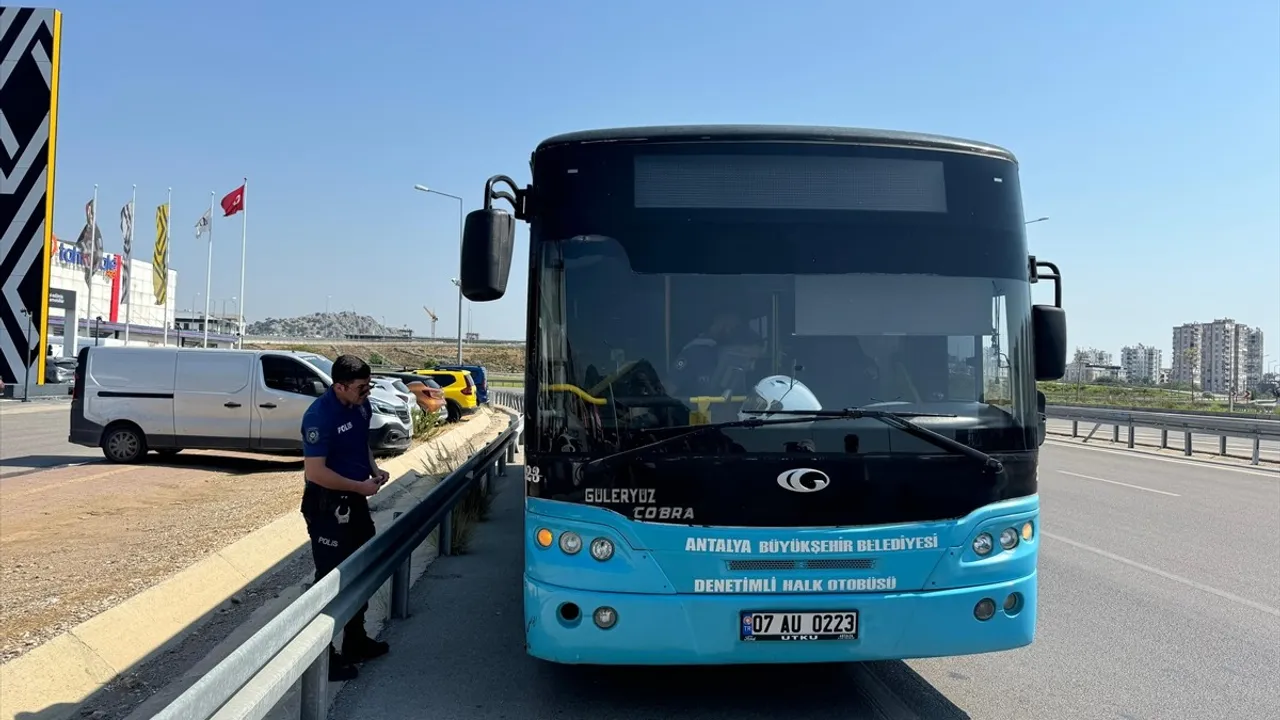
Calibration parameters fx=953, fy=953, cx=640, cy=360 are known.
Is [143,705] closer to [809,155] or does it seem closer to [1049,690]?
[809,155]

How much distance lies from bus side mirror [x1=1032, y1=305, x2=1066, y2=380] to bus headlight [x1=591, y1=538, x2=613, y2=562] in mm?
2502

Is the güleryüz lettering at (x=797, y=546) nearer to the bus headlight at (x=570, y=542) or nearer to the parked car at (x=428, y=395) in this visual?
the bus headlight at (x=570, y=542)

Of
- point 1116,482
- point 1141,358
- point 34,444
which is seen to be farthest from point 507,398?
point 1141,358

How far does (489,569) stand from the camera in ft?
27.8

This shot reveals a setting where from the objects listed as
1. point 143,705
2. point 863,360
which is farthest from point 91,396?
point 863,360

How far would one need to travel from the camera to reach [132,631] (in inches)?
241

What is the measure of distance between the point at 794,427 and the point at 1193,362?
66.9 m

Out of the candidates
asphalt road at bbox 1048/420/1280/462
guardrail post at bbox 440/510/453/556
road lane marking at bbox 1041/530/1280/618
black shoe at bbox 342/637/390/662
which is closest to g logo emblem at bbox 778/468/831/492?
black shoe at bbox 342/637/390/662

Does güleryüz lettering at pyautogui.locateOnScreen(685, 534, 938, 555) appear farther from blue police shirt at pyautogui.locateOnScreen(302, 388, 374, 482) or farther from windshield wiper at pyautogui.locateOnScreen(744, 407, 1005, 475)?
blue police shirt at pyautogui.locateOnScreen(302, 388, 374, 482)

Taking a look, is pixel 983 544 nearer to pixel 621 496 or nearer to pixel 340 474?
pixel 621 496

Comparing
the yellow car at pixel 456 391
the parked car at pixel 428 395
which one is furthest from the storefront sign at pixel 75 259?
the parked car at pixel 428 395

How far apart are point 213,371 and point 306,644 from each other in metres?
14.4

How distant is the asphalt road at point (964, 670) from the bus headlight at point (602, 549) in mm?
939

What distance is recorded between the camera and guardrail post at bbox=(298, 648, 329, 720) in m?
4.37
